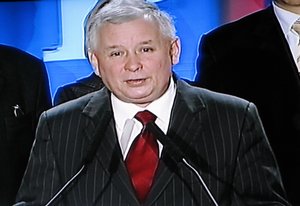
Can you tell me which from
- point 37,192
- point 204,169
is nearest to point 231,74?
point 204,169

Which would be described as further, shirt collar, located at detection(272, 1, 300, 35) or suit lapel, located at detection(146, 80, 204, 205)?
shirt collar, located at detection(272, 1, 300, 35)

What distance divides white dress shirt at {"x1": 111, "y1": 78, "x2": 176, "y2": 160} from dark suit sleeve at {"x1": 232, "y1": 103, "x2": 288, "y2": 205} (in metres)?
0.14

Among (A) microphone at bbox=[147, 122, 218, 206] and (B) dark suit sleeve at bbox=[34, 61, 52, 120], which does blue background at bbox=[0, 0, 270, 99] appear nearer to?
(B) dark suit sleeve at bbox=[34, 61, 52, 120]

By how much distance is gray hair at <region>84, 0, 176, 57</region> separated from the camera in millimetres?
1017

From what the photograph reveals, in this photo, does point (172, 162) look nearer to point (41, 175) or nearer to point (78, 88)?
point (41, 175)

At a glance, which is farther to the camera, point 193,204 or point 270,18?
point 270,18

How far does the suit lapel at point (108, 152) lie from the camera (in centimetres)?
101

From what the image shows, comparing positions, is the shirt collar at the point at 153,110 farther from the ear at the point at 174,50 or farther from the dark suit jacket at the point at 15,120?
the dark suit jacket at the point at 15,120

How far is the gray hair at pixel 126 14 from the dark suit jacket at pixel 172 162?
14 cm

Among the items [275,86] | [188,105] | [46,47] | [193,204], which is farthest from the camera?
[46,47]

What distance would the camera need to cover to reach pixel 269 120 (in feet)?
4.58

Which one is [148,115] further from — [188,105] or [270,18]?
[270,18]

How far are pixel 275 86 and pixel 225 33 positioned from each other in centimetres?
18

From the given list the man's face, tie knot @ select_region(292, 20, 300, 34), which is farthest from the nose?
tie knot @ select_region(292, 20, 300, 34)
